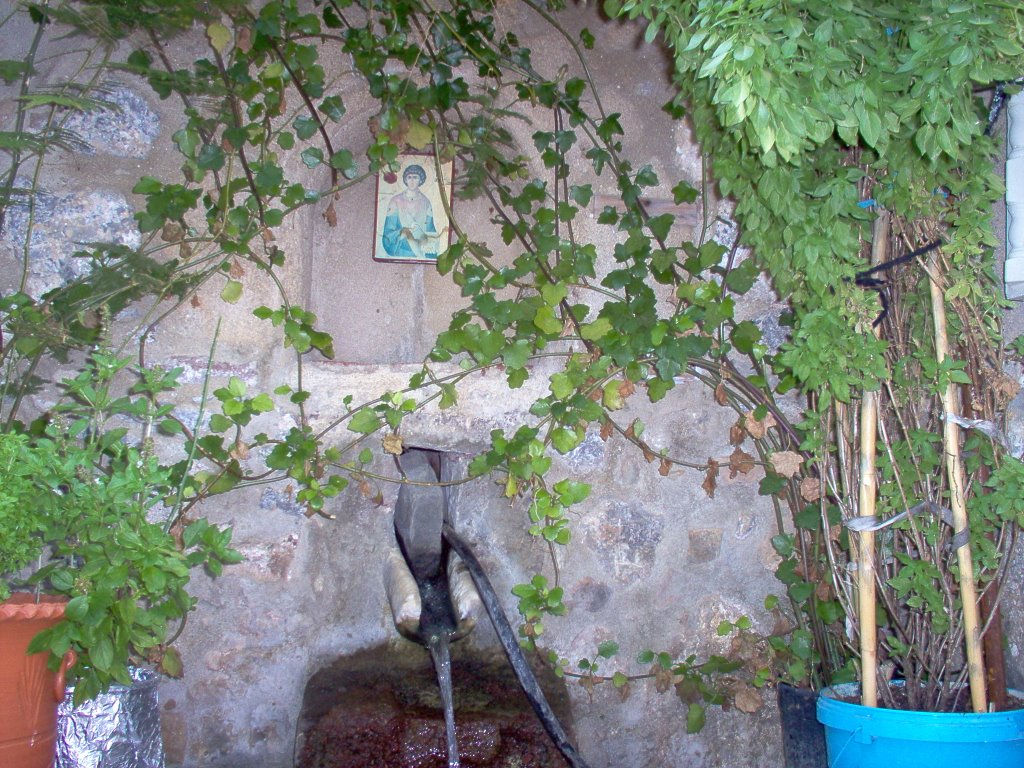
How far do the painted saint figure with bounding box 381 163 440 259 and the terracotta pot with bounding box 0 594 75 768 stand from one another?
49.0 inches

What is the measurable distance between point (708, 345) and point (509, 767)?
103cm

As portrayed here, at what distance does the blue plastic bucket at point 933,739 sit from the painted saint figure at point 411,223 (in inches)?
58.6

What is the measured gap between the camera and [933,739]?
158 cm

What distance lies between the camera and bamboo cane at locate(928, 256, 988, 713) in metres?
1.68

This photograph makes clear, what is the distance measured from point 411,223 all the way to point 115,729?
4.47 feet

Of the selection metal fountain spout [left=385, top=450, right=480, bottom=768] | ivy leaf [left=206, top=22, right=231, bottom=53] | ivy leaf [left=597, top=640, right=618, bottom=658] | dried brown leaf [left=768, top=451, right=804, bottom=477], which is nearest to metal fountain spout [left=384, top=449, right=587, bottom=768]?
metal fountain spout [left=385, top=450, right=480, bottom=768]

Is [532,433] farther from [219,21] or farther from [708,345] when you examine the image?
[219,21]

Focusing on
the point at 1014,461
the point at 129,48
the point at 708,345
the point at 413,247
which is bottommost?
the point at 1014,461

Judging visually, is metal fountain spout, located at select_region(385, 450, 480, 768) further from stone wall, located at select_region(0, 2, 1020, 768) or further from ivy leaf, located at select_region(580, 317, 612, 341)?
ivy leaf, located at select_region(580, 317, 612, 341)

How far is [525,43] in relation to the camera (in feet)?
7.72

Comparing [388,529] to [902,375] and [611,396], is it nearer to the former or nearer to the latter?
[611,396]

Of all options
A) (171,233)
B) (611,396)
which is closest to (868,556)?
(611,396)

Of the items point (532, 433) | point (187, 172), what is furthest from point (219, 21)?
point (532, 433)

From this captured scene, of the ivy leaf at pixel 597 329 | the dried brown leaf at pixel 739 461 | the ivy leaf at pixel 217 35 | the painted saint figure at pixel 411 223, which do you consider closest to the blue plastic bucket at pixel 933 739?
the dried brown leaf at pixel 739 461
